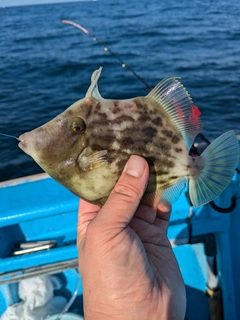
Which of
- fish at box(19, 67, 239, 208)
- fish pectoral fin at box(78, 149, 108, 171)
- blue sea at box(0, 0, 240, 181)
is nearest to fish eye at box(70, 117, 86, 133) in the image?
fish at box(19, 67, 239, 208)

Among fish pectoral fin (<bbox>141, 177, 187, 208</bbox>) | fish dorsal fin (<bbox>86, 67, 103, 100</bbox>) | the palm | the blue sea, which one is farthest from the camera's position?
the blue sea

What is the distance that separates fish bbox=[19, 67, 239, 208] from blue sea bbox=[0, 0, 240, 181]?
6.73m

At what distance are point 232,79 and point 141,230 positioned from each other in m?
11.8

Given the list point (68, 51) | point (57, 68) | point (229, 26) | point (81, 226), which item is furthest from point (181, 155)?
point (229, 26)

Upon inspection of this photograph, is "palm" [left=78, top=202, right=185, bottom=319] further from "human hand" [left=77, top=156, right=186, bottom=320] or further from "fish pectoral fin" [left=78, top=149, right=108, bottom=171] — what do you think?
"fish pectoral fin" [left=78, top=149, right=108, bottom=171]

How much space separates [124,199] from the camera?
1903 mm

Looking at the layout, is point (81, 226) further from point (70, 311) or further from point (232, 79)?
point (232, 79)

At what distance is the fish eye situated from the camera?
1.81 meters

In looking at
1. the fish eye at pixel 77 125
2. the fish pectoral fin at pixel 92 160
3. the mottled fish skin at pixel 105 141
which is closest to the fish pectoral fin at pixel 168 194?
the mottled fish skin at pixel 105 141

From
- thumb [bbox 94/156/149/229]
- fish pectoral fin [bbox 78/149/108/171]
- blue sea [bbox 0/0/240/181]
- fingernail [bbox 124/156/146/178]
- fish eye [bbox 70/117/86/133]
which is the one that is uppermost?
fish eye [bbox 70/117/86/133]

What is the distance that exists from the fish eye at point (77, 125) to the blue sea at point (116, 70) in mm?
6822

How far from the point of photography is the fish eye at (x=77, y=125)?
5.95 feet

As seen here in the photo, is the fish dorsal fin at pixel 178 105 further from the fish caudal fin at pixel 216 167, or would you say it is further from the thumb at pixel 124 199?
the thumb at pixel 124 199

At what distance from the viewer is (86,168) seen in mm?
1871
